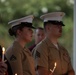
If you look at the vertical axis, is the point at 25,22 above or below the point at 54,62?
above

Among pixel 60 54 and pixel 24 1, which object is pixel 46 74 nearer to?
pixel 60 54

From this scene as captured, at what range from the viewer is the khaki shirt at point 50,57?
5.34 metres

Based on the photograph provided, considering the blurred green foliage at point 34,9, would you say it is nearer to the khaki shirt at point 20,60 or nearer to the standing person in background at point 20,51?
the standing person in background at point 20,51

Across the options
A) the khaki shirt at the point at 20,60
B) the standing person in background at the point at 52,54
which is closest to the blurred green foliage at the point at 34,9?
the standing person in background at the point at 52,54

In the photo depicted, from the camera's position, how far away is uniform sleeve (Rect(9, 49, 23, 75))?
4944 mm

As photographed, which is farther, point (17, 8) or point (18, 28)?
point (17, 8)

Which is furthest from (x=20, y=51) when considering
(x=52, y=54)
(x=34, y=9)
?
(x=34, y=9)

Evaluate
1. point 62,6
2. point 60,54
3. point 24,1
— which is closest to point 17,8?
point 24,1

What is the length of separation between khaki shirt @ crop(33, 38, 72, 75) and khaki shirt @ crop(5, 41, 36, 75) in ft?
0.76

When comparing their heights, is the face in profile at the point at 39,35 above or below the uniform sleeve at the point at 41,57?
above

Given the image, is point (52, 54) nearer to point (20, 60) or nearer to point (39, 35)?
point (20, 60)

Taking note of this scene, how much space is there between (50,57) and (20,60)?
50 cm

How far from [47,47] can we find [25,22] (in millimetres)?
424

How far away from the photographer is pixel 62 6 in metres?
12.8
